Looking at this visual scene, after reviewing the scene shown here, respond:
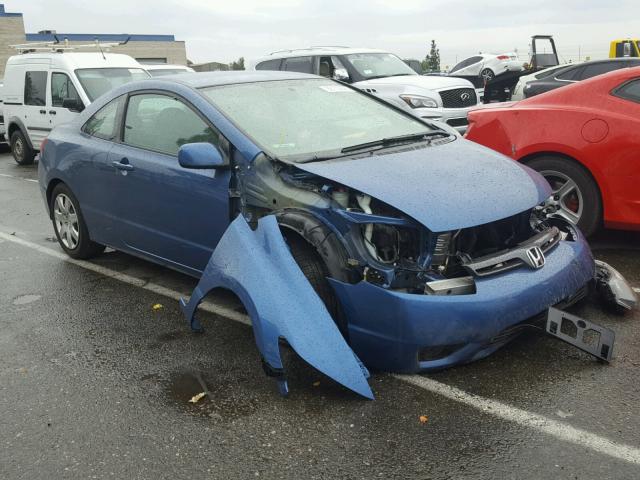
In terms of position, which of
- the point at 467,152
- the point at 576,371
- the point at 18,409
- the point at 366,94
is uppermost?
the point at 366,94

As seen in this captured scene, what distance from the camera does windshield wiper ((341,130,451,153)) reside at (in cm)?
405

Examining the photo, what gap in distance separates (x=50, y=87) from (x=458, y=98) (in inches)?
281

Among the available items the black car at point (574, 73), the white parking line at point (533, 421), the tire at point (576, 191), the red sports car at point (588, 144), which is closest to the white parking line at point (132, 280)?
the white parking line at point (533, 421)

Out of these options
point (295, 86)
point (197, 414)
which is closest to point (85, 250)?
point (295, 86)

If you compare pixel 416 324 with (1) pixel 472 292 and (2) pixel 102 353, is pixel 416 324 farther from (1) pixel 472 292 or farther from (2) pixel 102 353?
(2) pixel 102 353

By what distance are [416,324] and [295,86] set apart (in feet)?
7.61

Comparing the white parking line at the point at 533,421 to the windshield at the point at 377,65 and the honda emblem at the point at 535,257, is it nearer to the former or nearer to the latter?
the honda emblem at the point at 535,257

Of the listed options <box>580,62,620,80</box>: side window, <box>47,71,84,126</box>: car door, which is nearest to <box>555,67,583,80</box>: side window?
<box>580,62,620,80</box>: side window

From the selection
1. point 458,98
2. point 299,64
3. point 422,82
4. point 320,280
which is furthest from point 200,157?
point 299,64

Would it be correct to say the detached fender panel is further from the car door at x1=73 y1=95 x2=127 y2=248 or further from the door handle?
the car door at x1=73 y1=95 x2=127 y2=248

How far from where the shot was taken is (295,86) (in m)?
4.78

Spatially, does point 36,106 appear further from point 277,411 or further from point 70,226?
point 277,411

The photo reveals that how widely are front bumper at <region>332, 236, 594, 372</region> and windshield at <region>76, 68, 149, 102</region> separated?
8968mm

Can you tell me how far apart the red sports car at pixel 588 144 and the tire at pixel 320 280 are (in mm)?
2425
